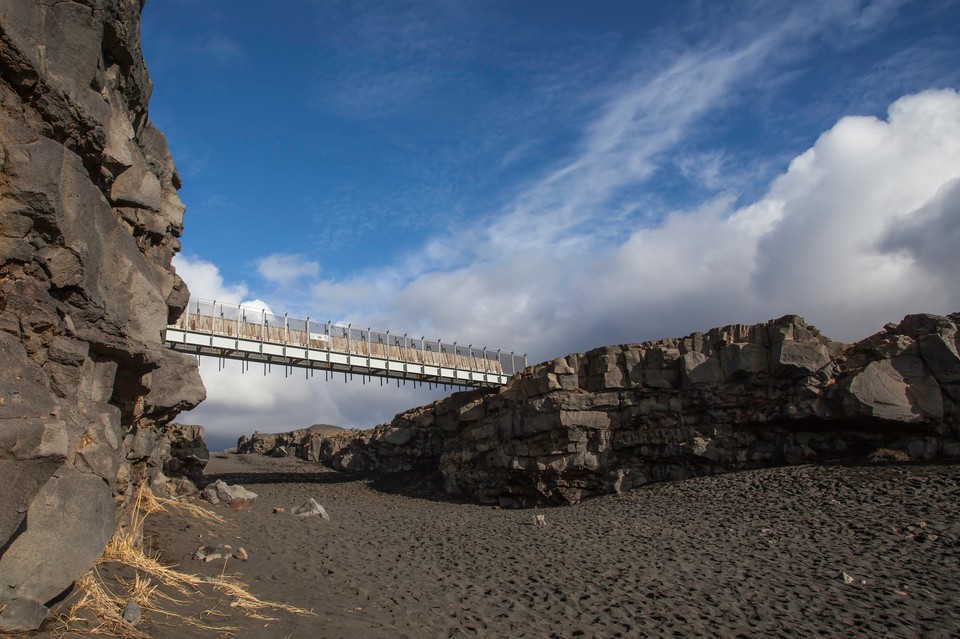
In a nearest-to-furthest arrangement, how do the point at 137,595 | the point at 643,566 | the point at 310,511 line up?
the point at 137,595 → the point at 643,566 → the point at 310,511

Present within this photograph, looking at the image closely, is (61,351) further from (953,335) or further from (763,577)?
(953,335)

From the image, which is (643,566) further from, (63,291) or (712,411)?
(712,411)

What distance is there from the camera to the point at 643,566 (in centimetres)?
1185

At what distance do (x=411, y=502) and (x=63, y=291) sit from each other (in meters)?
24.8

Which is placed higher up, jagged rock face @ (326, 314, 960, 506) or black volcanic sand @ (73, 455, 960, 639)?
jagged rock face @ (326, 314, 960, 506)

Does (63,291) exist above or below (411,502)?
above

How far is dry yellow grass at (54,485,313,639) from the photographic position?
5.78 m

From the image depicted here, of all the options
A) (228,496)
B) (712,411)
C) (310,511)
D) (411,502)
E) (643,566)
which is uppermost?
(712,411)

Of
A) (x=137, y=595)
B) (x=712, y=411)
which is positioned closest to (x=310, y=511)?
(x=137, y=595)

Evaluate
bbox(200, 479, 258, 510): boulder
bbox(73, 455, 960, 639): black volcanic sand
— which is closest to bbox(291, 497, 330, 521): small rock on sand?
bbox(73, 455, 960, 639): black volcanic sand

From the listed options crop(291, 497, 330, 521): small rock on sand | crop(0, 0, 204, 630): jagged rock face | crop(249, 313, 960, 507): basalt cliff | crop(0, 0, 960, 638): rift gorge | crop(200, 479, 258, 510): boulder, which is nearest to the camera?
crop(0, 0, 204, 630): jagged rock face

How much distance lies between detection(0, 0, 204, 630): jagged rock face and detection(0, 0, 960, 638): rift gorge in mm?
23

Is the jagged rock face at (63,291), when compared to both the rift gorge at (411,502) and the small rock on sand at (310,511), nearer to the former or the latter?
the rift gorge at (411,502)

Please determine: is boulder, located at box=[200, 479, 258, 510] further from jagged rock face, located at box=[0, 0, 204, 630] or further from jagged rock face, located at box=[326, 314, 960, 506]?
jagged rock face, located at box=[326, 314, 960, 506]
